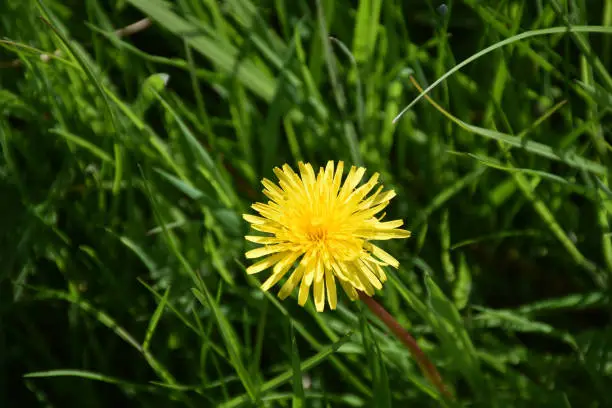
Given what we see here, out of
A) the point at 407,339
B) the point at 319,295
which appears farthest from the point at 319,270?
the point at 407,339

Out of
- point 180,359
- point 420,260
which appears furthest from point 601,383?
point 180,359

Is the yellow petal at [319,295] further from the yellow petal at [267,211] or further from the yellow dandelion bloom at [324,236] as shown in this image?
the yellow petal at [267,211]

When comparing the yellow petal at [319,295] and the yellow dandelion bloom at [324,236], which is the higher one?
the yellow dandelion bloom at [324,236]

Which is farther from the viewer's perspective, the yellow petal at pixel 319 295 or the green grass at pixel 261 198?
the green grass at pixel 261 198

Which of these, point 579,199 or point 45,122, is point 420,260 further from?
point 45,122

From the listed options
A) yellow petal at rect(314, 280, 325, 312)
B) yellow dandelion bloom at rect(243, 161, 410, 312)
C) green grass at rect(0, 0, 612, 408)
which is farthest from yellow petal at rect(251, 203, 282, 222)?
green grass at rect(0, 0, 612, 408)

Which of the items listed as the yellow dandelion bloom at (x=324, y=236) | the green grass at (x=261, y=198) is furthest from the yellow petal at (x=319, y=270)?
the green grass at (x=261, y=198)

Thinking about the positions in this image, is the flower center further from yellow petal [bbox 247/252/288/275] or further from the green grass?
the green grass
